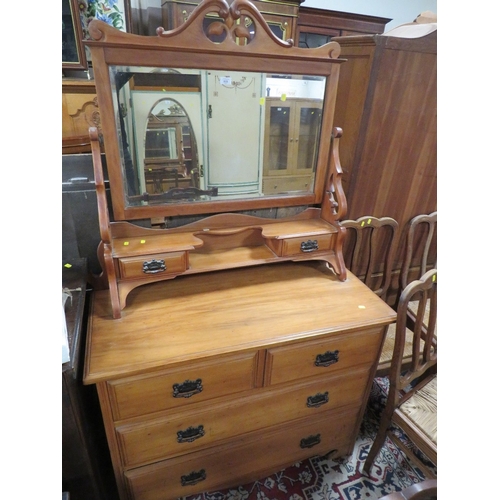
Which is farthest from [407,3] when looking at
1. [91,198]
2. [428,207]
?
[91,198]

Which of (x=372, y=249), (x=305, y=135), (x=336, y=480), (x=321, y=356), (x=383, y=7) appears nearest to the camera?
(x=321, y=356)

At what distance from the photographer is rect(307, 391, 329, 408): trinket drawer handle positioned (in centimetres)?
123

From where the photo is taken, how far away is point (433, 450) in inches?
43.3

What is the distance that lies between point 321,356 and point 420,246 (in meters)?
1.11

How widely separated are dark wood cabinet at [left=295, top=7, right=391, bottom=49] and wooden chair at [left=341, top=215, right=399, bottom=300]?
5.20 feet

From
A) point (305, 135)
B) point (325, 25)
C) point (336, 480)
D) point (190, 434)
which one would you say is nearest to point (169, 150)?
point (305, 135)

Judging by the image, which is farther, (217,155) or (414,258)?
(414,258)

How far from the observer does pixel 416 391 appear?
1.28 metres

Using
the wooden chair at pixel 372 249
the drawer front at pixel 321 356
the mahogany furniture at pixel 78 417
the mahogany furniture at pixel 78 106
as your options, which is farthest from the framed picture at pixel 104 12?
the drawer front at pixel 321 356

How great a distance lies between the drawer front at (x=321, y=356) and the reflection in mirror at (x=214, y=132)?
563 mm

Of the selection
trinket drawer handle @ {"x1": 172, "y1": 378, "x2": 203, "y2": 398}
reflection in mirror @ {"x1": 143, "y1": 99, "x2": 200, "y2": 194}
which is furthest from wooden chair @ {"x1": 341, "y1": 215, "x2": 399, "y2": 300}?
trinket drawer handle @ {"x1": 172, "y1": 378, "x2": 203, "y2": 398}

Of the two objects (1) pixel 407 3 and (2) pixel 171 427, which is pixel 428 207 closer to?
(2) pixel 171 427

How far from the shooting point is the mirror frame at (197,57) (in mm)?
936

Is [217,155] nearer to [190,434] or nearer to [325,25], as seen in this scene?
[190,434]
